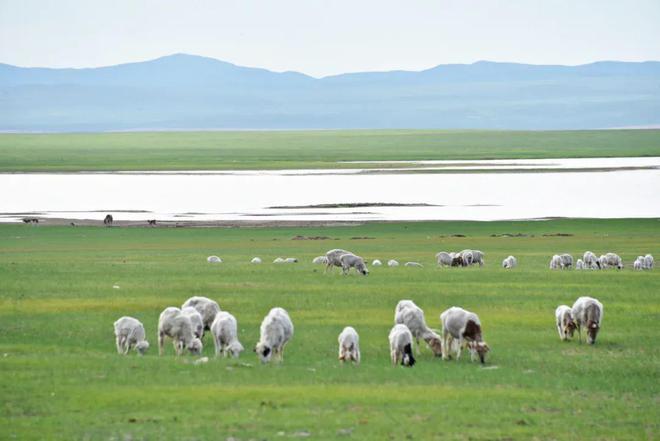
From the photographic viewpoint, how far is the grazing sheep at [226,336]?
79.5 feet

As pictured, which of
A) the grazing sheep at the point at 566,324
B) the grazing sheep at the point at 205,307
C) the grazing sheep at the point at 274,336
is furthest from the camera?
the grazing sheep at the point at 566,324

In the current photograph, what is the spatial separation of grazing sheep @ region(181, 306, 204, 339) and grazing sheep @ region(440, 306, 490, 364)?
4.93 metres

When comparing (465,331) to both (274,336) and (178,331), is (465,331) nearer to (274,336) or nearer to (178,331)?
(274,336)

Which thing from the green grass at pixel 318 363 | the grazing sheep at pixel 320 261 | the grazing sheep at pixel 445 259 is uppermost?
the grazing sheep at pixel 445 259

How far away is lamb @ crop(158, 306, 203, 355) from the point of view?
24703 mm

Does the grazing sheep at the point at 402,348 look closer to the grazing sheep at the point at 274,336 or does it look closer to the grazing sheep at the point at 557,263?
the grazing sheep at the point at 274,336

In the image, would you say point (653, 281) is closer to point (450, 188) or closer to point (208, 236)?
point (208, 236)

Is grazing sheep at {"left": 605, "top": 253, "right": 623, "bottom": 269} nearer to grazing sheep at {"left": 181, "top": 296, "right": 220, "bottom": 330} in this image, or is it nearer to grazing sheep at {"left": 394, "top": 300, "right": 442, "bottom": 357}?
grazing sheep at {"left": 394, "top": 300, "right": 442, "bottom": 357}

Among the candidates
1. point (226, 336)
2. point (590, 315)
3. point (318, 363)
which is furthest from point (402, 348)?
point (590, 315)

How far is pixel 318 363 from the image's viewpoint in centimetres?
2403

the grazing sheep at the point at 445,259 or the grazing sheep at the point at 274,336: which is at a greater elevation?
the grazing sheep at the point at 445,259

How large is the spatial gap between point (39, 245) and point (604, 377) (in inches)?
1633

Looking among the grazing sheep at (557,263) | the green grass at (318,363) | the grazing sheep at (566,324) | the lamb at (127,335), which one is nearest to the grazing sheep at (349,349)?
the green grass at (318,363)

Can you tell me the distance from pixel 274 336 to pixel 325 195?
74.9 meters
